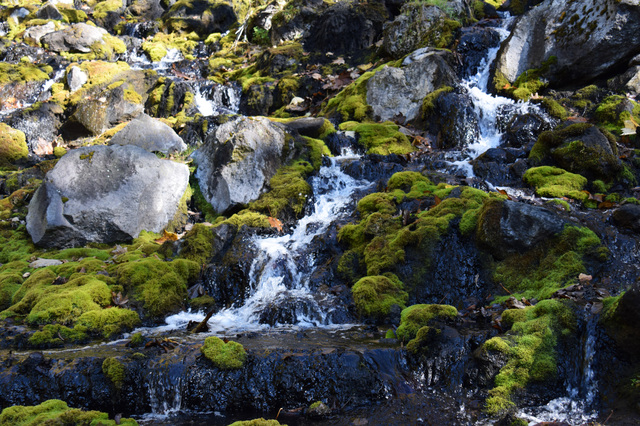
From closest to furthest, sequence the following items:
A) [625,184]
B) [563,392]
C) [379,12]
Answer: [563,392] < [625,184] < [379,12]

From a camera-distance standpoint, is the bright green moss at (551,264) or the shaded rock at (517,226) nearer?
the bright green moss at (551,264)

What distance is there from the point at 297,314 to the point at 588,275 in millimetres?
3804

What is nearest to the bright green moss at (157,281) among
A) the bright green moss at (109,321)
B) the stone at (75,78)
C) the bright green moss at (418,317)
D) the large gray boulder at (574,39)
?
the bright green moss at (109,321)

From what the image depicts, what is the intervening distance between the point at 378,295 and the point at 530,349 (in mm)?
2323

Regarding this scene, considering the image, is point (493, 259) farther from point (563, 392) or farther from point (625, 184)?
point (625, 184)

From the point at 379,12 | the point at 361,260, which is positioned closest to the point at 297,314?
the point at 361,260

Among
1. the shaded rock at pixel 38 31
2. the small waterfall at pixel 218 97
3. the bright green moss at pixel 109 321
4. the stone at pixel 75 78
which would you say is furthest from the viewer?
the shaded rock at pixel 38 31

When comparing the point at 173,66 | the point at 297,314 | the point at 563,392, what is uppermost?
the point at 173,66

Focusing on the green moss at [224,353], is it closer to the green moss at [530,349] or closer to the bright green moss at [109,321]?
the bright green moss at [109,321]

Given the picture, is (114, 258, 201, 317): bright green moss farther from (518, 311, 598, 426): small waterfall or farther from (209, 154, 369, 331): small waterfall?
(518, 311, 598, 426): small waterfall

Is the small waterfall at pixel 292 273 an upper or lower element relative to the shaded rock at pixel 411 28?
lower

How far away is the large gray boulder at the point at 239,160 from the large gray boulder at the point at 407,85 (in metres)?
4.02

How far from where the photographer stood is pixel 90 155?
9.09 metres

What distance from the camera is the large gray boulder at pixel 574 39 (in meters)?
11.2
